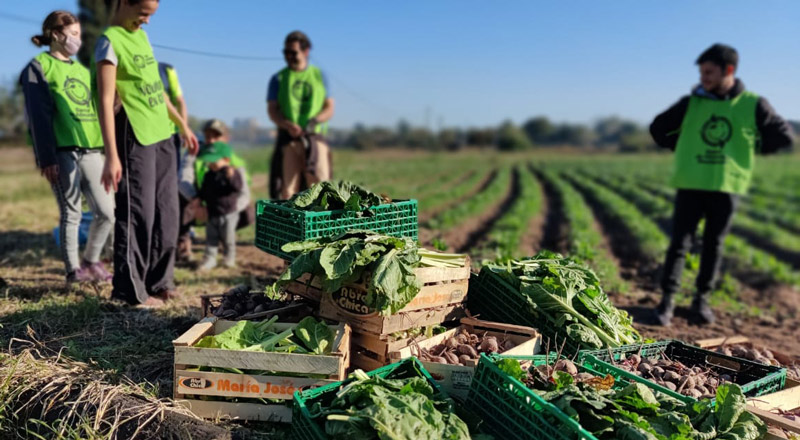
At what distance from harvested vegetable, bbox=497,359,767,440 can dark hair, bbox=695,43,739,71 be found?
3919mm

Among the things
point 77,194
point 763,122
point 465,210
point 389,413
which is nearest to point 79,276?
point 77,194

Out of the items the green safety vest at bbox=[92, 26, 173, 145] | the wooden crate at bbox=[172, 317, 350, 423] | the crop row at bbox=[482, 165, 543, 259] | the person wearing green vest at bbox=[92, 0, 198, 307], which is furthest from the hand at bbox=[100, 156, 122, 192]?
the crop row at bbox=[482, 165, 543, 259]

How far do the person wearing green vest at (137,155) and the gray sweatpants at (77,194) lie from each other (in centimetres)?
60

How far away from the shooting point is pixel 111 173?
4629 mm

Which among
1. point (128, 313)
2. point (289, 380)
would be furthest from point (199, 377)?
point (128, 313)

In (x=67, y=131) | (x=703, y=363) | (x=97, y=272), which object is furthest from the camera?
(x=97, y=272)

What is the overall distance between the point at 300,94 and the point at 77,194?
107 inches

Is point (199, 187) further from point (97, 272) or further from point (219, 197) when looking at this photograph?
point (97, 272)

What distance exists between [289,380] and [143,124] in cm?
285

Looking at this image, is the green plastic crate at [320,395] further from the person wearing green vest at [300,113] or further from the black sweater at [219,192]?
the black sweater at [219,192]

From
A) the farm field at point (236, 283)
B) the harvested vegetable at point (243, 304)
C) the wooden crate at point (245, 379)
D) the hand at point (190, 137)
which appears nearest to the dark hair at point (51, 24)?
the hand at point (190, 137)

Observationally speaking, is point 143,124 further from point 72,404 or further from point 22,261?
point 22,261

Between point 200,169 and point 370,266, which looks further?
point 200,169

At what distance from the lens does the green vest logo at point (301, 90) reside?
6984 millimetres
